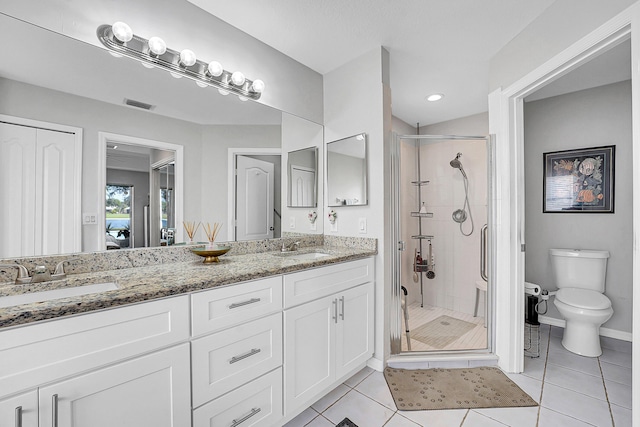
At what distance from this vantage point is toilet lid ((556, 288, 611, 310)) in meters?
2.26

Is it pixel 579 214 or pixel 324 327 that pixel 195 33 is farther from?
pixel 579 214

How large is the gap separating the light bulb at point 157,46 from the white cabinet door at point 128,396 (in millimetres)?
1463

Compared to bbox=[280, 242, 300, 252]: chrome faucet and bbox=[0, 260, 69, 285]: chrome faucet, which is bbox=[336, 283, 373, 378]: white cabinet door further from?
bbox=[0, 260, 69, 285]: chrome faucet

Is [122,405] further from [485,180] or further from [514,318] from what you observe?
[485,180]

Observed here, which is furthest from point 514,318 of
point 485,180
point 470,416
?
point 485,180

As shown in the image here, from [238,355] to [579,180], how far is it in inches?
132

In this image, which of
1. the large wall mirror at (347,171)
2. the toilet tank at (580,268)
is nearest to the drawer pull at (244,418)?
the large wall mirror at (347,171)

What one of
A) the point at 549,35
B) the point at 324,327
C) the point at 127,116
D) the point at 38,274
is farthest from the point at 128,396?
the point at 549,35

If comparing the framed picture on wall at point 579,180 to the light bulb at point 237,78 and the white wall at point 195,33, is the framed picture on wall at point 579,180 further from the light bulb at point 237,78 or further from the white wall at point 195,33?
the light bulb at point 237,78

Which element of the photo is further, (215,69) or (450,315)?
(450,315)

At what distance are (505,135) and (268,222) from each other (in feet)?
6.12

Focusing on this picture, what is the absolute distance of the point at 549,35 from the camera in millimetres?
1707

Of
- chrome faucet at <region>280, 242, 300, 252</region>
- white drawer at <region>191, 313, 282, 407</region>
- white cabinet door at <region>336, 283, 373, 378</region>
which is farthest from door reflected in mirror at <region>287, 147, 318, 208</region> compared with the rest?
white drawer at <region>191, 313, 282, 407</region>

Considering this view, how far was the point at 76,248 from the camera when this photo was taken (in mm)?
1331
